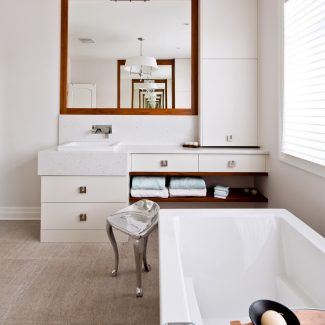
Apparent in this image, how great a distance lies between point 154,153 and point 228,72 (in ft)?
3.64

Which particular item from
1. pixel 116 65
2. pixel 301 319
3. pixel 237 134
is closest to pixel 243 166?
pixel 237 134

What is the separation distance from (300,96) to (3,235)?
9.00ft

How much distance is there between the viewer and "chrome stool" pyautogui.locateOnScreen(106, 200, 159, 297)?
2.10 meters

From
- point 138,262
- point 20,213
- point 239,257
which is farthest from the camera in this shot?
point 20,213

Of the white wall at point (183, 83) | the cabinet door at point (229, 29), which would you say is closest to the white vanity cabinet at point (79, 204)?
the white wall at point (183, 83)

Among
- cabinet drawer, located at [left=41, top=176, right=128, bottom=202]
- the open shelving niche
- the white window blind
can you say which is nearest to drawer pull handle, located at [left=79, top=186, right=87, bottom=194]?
cabinet drawer, located at [left=41, top=176, right=128, bottom=202]

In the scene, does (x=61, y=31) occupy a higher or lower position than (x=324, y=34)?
higher

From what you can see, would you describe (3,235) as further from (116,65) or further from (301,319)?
(301,319)

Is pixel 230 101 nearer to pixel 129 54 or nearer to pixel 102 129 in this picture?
pixel 129 54

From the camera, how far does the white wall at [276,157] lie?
7.18 feet

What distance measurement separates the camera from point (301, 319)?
104cm

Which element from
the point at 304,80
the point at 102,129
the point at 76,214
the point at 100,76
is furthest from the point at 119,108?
the point at 304,80

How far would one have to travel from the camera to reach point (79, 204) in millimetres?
2979

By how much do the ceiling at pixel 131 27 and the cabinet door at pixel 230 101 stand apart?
387mm
